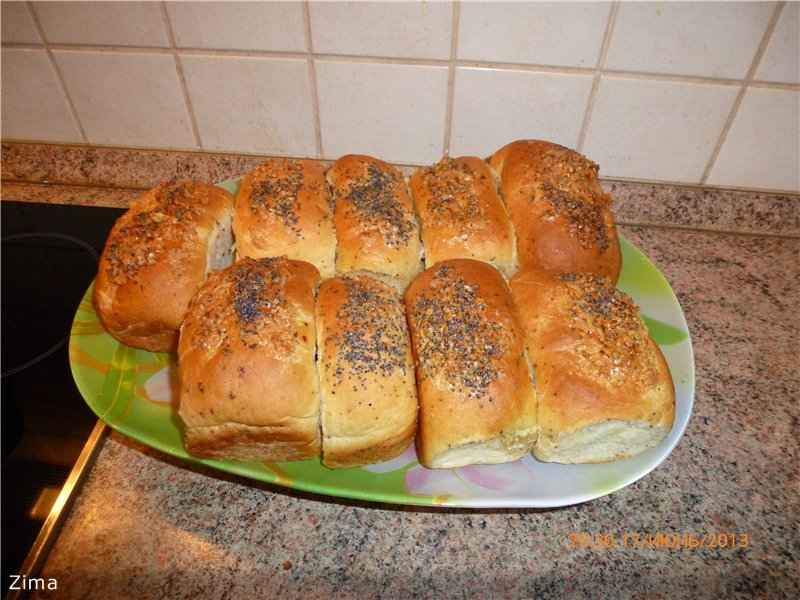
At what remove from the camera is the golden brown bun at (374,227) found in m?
1.10

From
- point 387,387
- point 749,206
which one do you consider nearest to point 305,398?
point 387,387

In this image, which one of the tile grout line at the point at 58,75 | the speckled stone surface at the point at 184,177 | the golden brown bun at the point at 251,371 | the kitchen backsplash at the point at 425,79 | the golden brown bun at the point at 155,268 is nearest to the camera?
the golden brown bun at the point at 251,371

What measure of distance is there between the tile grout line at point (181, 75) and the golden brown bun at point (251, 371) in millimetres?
786

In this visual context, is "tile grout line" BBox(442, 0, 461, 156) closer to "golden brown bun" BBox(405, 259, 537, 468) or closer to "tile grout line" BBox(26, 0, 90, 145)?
"golden brown bun" BBox(405, 259, 537, 468)

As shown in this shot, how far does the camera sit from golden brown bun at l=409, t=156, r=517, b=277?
44.2 inches

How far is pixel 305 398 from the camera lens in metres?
0.87

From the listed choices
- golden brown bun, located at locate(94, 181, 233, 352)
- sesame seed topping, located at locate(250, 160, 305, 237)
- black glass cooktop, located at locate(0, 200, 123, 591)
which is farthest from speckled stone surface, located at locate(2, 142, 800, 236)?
golden brown bun, located at locate(94, 181, 233, 352)

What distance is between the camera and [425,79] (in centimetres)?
137

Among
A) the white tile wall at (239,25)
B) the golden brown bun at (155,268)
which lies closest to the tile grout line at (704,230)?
the white tile wall at (239,25)

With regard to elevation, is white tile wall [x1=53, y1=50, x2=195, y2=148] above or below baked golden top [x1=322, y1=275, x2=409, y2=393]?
above

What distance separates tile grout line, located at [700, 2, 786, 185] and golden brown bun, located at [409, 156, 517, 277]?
2.27 feet

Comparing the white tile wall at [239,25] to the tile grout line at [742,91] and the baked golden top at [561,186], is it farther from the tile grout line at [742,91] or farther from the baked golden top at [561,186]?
the tile grout line at [742,91]

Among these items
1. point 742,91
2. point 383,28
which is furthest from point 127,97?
point 742,91

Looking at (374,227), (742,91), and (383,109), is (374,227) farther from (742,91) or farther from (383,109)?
(742,91)
